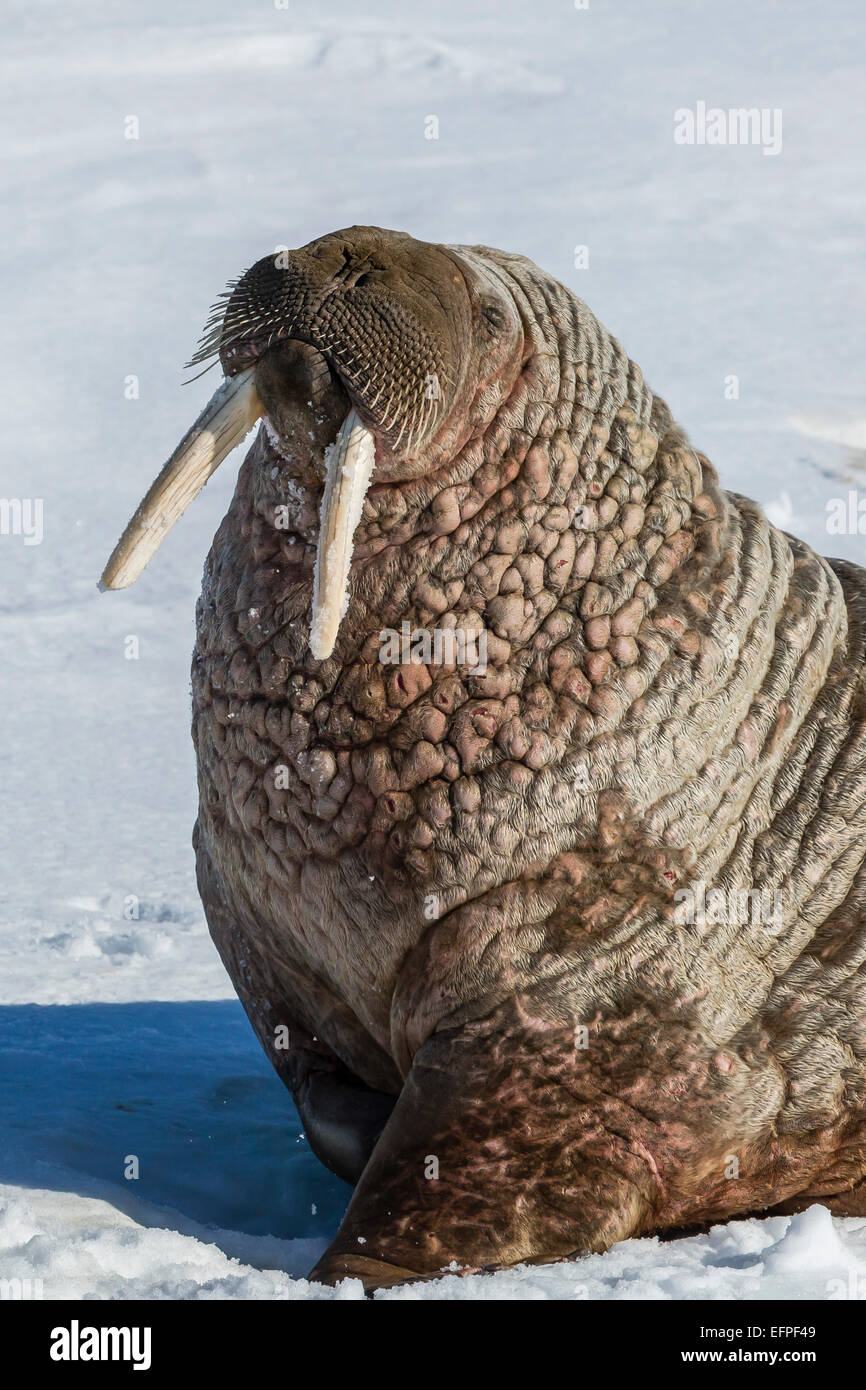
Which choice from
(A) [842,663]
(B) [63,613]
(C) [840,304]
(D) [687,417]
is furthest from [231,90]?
(A) [842,663]

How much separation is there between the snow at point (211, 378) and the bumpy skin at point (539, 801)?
229 millimetres

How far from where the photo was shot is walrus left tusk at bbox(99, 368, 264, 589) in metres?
3.34

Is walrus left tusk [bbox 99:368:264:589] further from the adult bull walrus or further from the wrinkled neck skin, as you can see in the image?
the wrinkled neck skin

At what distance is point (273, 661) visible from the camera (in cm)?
359

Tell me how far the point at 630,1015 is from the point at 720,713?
0.64 meters

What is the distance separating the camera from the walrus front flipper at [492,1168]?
3.23m

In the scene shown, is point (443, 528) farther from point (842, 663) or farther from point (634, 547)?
point (842, 663)

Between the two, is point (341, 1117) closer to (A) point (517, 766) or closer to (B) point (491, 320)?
(A) point (517, 766)

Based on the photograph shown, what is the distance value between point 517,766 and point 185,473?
86cm

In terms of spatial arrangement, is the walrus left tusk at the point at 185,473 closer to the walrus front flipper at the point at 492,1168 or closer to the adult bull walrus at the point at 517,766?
the adult bull walrus at the point at 517,766

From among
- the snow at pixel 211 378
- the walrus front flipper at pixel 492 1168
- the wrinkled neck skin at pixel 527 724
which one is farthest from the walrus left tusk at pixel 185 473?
the snow at pixel 211 378

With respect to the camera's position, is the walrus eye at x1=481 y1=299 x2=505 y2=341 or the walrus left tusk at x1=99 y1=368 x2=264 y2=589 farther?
the walrus eye at x1=481 y1=299 x2=505 y2=341

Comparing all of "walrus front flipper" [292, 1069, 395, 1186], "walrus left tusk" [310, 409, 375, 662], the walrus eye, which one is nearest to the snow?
"walrus front flipper" [292, 1069, 395, 1186]

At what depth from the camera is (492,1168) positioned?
3293mm
